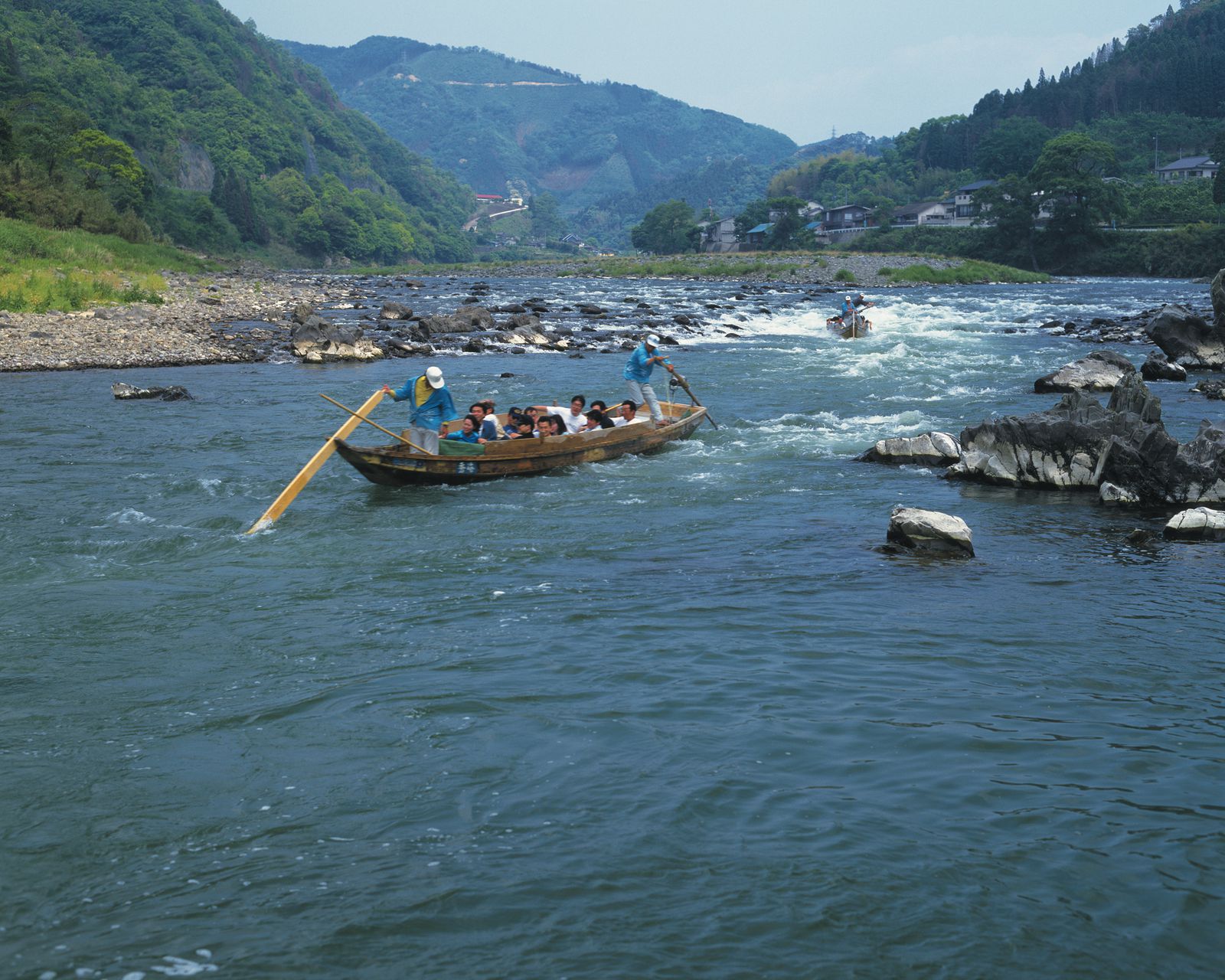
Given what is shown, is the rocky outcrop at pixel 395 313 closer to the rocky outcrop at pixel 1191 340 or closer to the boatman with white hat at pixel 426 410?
the rocky outcrop at pixel 1191 340

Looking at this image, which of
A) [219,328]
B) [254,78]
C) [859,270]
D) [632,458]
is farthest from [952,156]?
[632,458]

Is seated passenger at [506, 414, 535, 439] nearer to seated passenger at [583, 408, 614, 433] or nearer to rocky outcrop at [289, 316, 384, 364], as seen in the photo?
seated passenger at [583, 408, 614, 433]

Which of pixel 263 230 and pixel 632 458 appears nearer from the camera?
pixel 632 458

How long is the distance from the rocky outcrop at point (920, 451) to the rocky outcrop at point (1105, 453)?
769mm

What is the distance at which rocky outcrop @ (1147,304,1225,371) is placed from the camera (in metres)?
29.6

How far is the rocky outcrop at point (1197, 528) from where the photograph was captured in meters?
12.7

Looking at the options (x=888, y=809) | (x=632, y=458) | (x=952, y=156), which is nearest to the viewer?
(x=888, y=809)

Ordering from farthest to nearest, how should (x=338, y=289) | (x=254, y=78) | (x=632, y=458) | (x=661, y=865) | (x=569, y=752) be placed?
(x=254, y=78) → (x=338, y=289) → (x=632, y=458) → (x=569, y=752) → (x=661, y=865)

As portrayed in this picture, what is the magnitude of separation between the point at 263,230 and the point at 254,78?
6891 centimetres

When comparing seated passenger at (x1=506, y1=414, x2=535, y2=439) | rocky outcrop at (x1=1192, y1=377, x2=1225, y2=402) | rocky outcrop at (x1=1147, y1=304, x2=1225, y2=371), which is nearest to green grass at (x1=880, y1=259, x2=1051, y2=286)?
rocky outcrop at (x1=1147, y1=304, x2=1225, y2=371)

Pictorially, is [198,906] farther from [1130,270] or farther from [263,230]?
[263,230]

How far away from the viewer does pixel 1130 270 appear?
275 feet

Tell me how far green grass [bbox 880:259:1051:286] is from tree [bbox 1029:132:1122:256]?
31.7 ft

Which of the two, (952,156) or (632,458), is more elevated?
(952,156)
